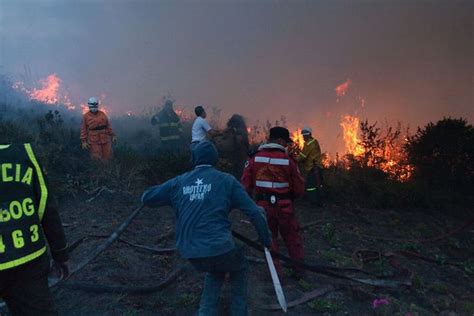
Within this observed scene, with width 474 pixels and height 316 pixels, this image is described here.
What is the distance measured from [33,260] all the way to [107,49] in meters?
21.4

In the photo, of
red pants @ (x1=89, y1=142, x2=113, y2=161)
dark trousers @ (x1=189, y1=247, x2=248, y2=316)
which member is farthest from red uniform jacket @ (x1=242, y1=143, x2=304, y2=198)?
red pants @ (x1=89, y1=142, x2=113, y2=161)

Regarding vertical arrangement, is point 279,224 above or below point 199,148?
below

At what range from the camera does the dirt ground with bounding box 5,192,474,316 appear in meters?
4.90

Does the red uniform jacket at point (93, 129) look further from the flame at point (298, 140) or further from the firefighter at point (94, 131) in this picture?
the flame at point (298, 140)

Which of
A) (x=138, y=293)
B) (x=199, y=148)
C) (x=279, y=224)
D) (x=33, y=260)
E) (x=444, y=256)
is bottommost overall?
(x=444, y=256)

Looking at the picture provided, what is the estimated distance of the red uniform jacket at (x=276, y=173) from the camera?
5.47 metres

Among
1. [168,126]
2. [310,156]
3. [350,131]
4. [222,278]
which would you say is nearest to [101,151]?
[168,126]

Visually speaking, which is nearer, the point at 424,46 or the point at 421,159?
the point at 421,159

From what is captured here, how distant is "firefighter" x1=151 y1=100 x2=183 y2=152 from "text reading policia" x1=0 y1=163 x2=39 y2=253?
374 inches

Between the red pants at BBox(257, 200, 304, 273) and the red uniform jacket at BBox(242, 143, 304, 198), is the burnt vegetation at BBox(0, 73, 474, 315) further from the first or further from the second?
the red uniform jacket at BBox(242, 143, 304, 198)

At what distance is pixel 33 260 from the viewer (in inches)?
114

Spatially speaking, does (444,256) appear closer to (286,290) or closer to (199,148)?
(286,290)

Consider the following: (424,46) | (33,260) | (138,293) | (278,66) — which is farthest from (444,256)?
(278,66)

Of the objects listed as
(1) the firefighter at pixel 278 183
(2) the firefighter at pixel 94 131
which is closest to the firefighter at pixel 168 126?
(2) the firefighter at pixel 94 131
